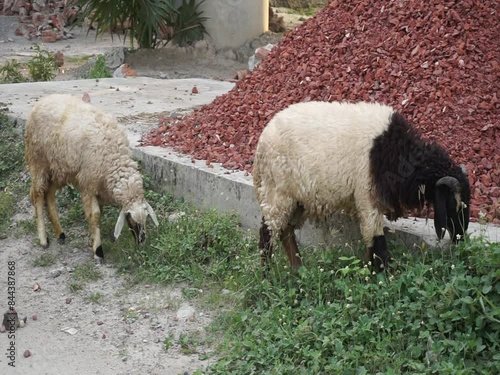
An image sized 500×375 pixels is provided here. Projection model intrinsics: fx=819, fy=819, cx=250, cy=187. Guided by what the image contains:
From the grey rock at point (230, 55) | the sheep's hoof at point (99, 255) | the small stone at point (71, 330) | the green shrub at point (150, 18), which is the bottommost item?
the small stone at point (71, 330)

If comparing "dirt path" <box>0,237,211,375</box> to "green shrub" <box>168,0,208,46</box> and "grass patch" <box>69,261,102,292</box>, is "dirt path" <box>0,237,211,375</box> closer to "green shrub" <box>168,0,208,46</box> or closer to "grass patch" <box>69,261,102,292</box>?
"grass patch" <box>69,261,102,292</box>

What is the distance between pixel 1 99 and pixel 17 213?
128 inches

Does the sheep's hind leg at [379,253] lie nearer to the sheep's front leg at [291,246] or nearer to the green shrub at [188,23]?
the sheep's front leg at [291,246]

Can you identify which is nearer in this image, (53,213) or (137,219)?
(137,219)

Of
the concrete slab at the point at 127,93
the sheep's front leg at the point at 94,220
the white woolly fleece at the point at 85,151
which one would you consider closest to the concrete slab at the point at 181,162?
the concrete slab at the point at 127,93

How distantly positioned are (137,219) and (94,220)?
0.53 metres

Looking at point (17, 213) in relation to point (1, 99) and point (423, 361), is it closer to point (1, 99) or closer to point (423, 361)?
point (1, 99)

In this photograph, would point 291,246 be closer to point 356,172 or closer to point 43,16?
point 356,172

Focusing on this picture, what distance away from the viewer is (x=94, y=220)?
8.14m

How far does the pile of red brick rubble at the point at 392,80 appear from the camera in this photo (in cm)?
757

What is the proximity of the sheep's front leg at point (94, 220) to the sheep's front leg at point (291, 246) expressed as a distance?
2.14 metres

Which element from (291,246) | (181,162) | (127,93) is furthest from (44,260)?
(127,93)

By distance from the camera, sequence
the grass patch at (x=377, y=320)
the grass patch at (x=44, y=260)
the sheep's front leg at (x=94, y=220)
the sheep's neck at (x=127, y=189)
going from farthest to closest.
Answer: the grass patch at (x=44, y=260), the sheep's front leg at (x=94, y=220), the sheep's neck at (x=127, y=189), the grass patch at (x=377, y=320)

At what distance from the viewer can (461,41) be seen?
27.0 ft
